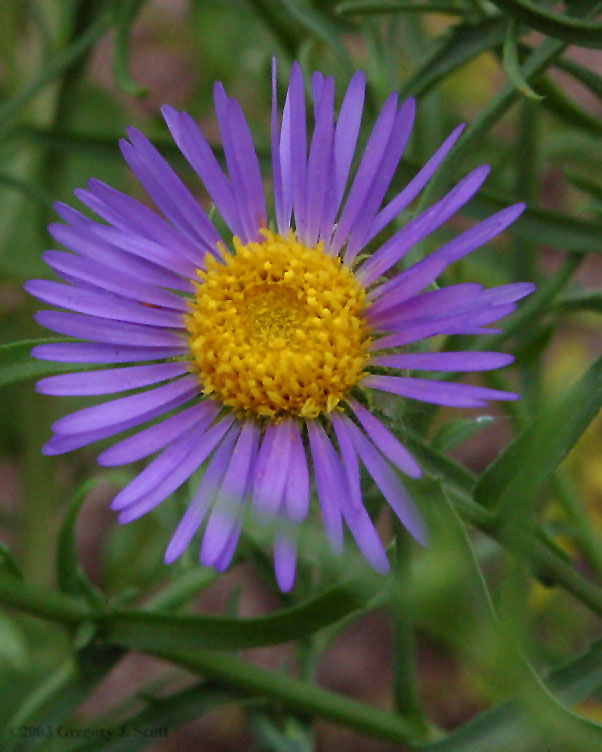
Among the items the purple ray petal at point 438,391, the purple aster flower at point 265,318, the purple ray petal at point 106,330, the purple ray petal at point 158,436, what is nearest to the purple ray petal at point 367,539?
the purple aster flower at point 265,318

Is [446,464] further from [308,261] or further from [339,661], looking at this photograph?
[339,661]

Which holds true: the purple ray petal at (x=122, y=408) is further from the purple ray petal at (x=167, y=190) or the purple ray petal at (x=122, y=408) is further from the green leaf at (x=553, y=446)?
the green leaf at (x=553, y=446)

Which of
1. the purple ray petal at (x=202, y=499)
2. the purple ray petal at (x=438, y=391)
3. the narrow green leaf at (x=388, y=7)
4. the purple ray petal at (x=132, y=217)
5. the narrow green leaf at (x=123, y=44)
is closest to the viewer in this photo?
the purple ray petal at (x=438, y=391)

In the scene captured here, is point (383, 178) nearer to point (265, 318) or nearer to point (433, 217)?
point (433, 217)

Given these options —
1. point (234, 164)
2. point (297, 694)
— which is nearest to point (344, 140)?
point (234, 164)

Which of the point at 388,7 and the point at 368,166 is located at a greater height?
the point at 388,7

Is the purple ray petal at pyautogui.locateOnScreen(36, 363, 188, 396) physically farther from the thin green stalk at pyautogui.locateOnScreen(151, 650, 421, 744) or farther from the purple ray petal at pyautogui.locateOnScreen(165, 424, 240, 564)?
the thin green stalk at pyautogui.locateOnScreen(151, 650, 421, 744)

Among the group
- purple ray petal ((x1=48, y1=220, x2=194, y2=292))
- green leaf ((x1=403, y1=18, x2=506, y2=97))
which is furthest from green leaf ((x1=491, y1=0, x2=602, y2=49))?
purple ray petal ((x1=48, y1=220, x2=194, y2=292))
